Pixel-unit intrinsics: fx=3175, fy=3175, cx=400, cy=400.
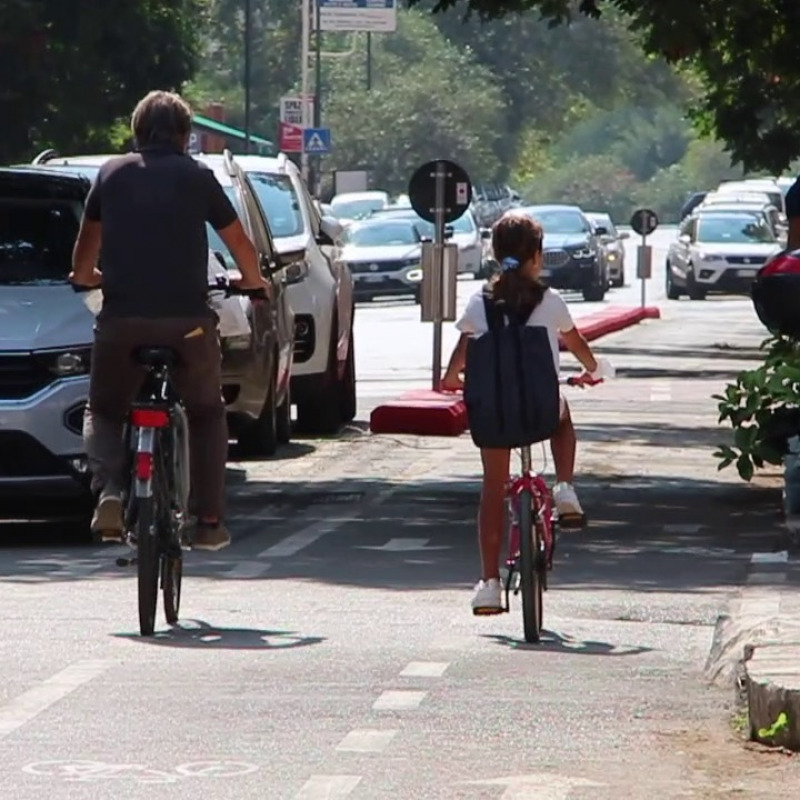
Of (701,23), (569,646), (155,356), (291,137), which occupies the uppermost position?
(701,23)

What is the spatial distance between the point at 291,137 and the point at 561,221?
5360mm

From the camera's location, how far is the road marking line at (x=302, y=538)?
13.9m

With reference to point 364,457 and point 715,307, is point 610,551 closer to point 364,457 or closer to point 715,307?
point 364,457

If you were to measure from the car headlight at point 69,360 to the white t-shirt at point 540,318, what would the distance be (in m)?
3.46

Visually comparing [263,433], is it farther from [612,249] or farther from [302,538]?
[612,249]

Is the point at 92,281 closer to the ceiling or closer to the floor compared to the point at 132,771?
closer to the ceiling

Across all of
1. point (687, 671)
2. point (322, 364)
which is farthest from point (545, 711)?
point (322, 364)

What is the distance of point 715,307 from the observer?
54.2 metres

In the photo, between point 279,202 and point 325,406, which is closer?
point 279,202

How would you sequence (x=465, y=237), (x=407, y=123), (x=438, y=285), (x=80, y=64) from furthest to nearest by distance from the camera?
1. (x=407, y=123)
2. (x=465, y=237)
3. (x=80, y=64)
4. (x=438, y=285)

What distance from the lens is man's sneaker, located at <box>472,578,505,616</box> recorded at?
35.7 ft

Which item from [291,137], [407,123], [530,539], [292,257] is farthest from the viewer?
[407,123]

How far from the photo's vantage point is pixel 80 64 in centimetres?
3341

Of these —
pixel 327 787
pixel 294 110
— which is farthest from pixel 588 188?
pixel 327 787
